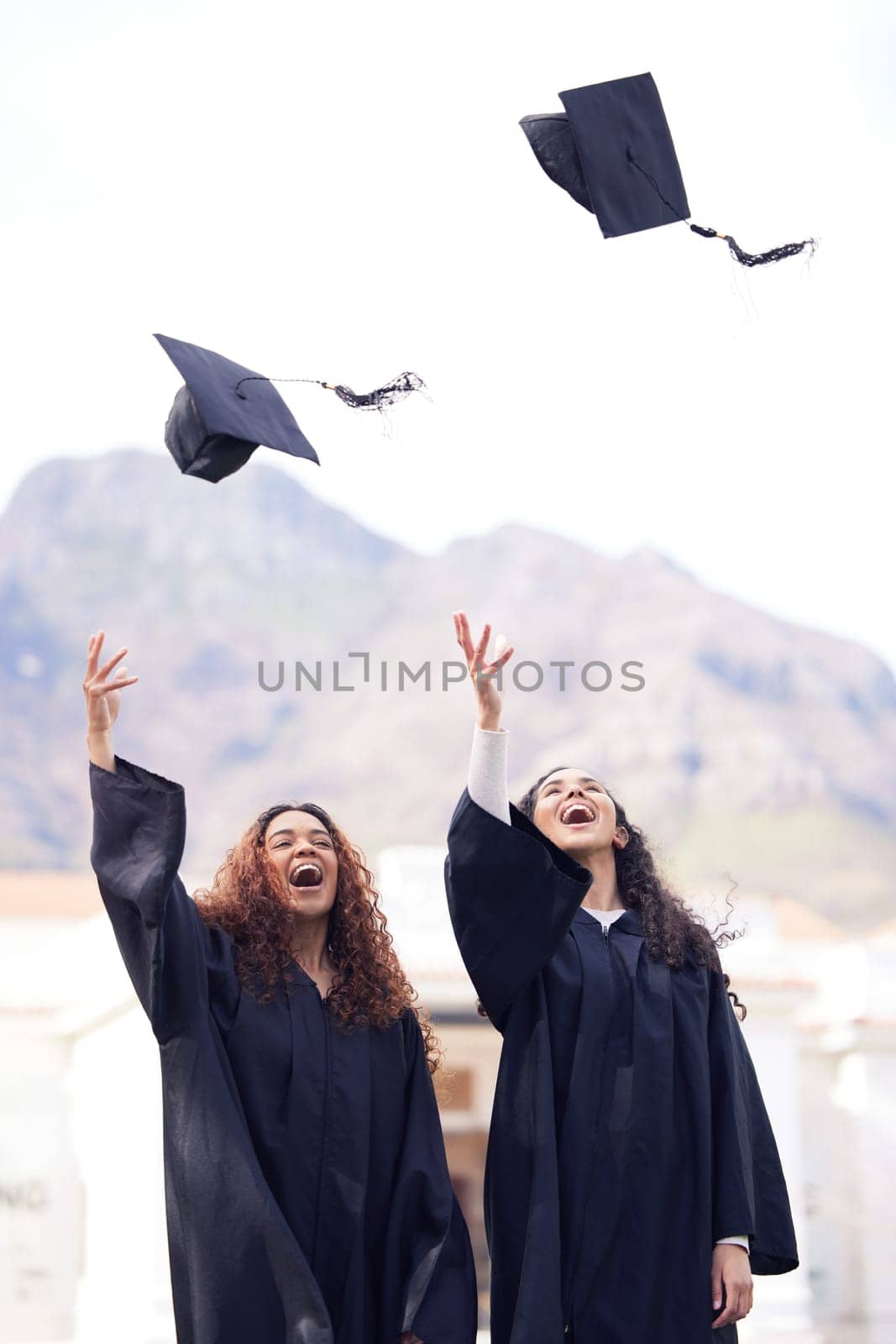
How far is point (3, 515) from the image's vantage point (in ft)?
325

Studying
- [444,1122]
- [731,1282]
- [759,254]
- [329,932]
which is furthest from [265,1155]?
[444,1122]

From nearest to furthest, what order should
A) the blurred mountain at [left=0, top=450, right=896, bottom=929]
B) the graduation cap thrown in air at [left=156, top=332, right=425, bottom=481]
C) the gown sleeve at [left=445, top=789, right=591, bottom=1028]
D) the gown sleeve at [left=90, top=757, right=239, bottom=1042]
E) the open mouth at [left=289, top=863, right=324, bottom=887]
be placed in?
the gown sleeve at [left=90, top=757, right=239, bottom=1042], the gown sleeve at [left=445, top=789, right=591, bottom=1028], the open mouth at [left=289, top=863, right=324, bottom=887], the graduation cap thrown in air at [left=156, top=332, right=425, bottom=481], the blurred mountain at [left=0, top=450, right=896, bottom=929]

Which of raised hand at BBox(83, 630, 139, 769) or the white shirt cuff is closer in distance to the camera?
raised hand at BBox(83, 630, 139, 769)

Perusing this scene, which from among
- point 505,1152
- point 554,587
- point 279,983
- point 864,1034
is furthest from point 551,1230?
point 554,587

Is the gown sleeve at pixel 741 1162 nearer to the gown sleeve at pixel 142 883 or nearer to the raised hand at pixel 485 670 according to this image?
the raised hand at pixel 485 670

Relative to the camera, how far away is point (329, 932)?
438 cm

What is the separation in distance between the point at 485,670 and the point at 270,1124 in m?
1.10

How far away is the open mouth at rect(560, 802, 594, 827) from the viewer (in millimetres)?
4468

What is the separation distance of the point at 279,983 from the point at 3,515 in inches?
3879

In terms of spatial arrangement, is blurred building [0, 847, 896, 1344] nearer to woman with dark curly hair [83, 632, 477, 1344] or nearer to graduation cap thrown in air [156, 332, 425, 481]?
Result: woman with dark curly hair [83, 632, 477, 1344]

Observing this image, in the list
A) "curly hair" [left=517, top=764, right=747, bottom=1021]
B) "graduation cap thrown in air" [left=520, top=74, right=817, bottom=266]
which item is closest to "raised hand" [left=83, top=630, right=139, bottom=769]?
"curly hair" [left=517, top=764, right=747, bottom=1021]

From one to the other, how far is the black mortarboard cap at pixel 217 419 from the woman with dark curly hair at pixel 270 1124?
0.63 meters

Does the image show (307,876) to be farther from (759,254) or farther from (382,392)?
(759,254)

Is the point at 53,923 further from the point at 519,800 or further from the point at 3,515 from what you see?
the point at 3,515
